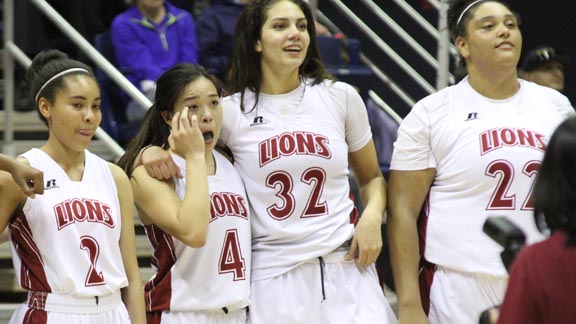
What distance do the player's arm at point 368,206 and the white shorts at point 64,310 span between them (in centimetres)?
94

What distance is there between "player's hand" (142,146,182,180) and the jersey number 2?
38cm

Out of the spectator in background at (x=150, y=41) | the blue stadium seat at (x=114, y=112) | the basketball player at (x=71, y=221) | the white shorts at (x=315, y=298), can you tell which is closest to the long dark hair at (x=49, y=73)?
the basketball player at (x=71, y=221)

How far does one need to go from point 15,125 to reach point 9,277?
1161 mm

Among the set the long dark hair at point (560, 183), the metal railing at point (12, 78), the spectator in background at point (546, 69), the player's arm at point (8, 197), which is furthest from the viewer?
the spectator in background at point (546, 69)

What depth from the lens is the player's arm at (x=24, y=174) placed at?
11.0 ft

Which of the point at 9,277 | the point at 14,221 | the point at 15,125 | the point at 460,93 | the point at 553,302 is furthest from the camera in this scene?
the point at 15,125

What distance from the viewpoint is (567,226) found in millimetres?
2201

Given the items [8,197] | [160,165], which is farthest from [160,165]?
[8,197]

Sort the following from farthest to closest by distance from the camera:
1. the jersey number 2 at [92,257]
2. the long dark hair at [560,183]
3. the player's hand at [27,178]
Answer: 1. the jersey number 2 at [92,257]
2. the player's hand at [27,178]
3. the long dark hair at [560,183]

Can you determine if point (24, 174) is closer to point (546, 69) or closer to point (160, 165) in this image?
point (160, 165)

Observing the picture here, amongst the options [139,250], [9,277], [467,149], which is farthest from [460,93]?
[9,277]

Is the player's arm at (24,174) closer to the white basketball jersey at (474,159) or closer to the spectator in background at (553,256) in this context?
the white basketball jersey at (474,159)

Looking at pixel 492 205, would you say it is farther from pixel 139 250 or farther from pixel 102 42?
pixel 102 42

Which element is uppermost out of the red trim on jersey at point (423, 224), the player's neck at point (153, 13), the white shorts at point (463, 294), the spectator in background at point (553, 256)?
the spectator in background at point (553, 256)
